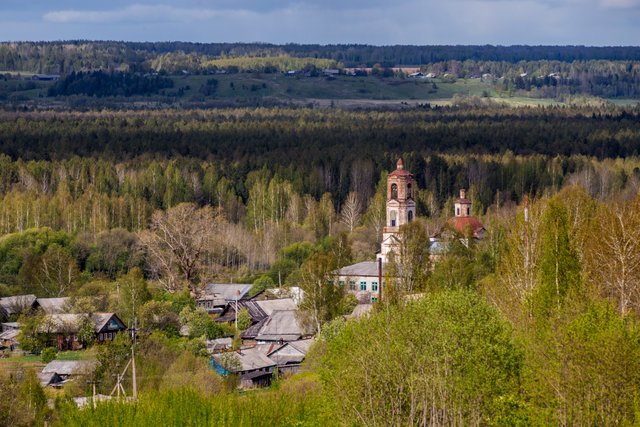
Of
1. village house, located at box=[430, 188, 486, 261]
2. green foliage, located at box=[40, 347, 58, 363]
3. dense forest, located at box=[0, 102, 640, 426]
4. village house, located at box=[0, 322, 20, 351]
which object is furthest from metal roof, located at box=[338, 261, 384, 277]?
green foliage, located at box=[40, 347, 58, 363]

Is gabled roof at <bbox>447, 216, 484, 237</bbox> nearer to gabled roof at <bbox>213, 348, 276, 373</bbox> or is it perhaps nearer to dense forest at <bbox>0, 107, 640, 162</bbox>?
gabled roof at <bbox>213, 348, 276, 373</bbox>

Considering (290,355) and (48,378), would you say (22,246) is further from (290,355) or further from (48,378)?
(48,378)

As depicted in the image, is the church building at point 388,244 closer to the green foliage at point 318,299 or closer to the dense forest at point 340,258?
the dense forest at point 340,258

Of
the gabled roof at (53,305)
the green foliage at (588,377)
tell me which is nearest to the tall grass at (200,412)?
the green foliage at (588,377)


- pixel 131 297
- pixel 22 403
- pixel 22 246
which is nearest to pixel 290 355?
pixel 131 297

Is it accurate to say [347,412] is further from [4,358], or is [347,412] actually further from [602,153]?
[602,153]
